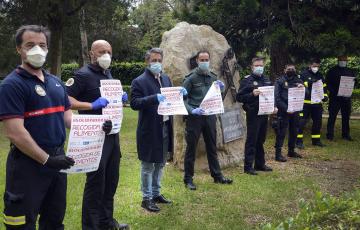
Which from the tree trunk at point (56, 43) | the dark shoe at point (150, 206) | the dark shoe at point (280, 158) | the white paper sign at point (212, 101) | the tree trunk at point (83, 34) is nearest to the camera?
the dark shoe at point (150, 206)

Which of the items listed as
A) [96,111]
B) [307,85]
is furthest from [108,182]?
[307,85]

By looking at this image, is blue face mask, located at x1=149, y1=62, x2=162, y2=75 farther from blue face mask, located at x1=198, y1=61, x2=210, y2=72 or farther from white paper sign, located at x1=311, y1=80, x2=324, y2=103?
white paper sign, located at x1=311, y1=80, x2=324, y2=103

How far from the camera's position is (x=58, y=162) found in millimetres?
3559

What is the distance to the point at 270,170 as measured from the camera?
335 inches

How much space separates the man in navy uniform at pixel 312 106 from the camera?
1066 centimetres

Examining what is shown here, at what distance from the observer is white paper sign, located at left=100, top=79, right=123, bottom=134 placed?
15.9ft

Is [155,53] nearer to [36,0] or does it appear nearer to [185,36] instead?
[185,36]

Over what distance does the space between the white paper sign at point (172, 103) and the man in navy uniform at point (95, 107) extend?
46.5 inches

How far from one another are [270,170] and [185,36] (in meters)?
3.06

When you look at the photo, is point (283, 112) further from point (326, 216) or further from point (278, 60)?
point (326, 216)

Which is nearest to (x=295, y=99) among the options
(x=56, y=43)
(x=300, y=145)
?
(x=300, y=145)

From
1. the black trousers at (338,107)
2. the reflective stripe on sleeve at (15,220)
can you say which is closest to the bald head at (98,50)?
the reflective stripe on sleeve at (15,220)

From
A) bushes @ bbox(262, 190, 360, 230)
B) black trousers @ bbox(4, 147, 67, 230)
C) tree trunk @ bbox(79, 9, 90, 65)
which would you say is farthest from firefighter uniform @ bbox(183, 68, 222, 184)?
tree trunk @ bbox(79, 9, 90, 65)

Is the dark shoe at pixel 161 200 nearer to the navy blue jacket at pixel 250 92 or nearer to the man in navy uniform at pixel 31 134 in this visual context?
the navy blue jacket at pixel 250 92
